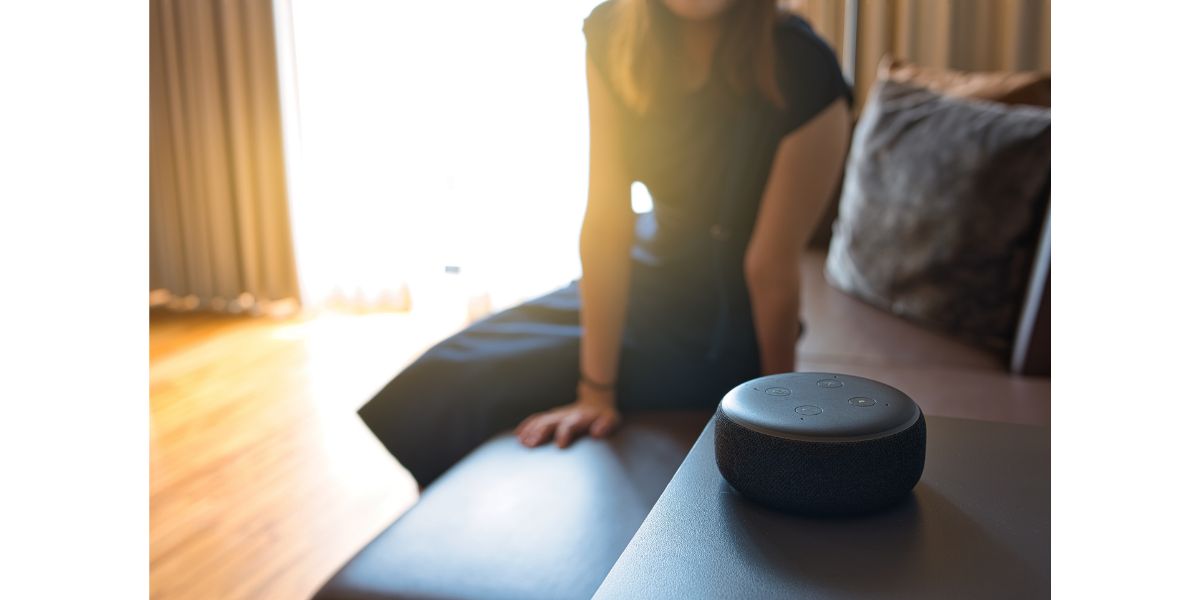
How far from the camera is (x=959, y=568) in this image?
0.71 feet

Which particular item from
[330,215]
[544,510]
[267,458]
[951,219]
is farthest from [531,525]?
[330,215]

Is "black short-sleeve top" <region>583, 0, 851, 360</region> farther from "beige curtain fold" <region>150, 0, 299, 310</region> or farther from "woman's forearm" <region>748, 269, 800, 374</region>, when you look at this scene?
"beige curtain fold" <region>150, 0, 299, 310</region>

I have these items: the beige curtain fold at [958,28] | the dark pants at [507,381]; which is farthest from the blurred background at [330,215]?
the dark pants at [507,381]

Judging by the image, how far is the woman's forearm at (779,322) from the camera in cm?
49

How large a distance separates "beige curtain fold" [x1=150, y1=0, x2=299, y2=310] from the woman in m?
2.02

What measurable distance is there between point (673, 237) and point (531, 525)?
345 mm

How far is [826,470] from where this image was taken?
224 millimetres

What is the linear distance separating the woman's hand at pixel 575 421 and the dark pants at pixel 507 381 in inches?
0.6

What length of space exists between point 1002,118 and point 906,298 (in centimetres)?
25

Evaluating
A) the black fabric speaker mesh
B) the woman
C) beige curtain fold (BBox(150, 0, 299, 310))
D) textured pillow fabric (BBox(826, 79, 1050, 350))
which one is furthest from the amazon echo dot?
beige curtain fold (BBox(150, 0, 299, 310))
